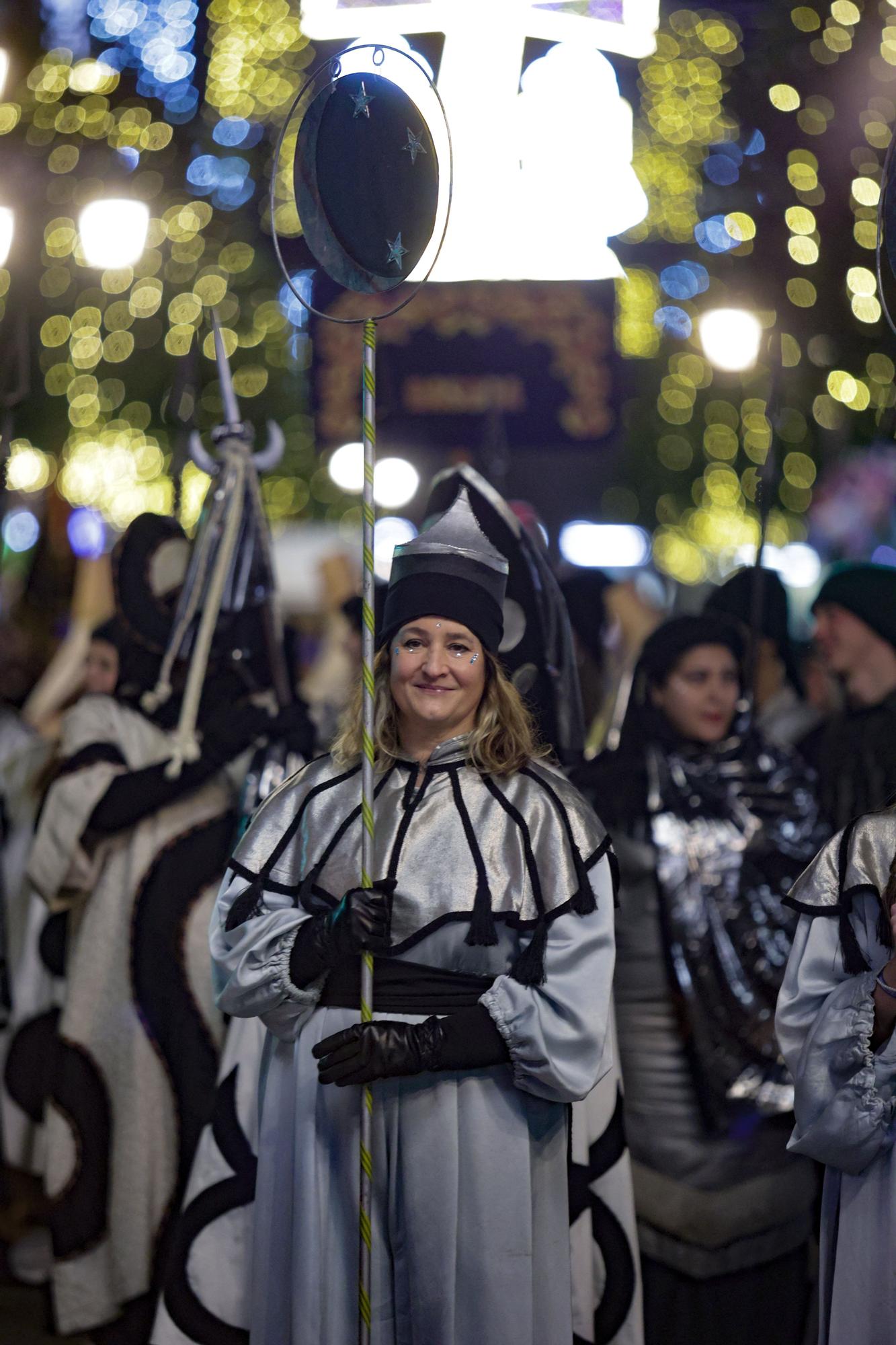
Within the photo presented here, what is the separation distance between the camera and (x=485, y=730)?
2.90m

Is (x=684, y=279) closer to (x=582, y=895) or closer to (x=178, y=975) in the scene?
(x=178, y=975)

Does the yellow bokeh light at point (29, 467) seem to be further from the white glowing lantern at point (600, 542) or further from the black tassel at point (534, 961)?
the black tassel at point (534, 961)

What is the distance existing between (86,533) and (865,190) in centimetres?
354

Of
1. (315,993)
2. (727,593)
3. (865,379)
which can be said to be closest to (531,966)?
(315,993)

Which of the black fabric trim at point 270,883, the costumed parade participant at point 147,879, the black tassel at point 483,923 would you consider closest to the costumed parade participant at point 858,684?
the costumed parade participant at point 147,879

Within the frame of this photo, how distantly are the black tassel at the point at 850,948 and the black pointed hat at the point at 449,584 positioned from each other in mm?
868

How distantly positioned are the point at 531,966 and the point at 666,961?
1.77 m

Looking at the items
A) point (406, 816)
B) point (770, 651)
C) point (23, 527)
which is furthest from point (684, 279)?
point (406, 816)

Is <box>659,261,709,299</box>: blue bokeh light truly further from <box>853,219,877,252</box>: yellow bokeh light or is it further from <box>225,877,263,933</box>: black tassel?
<box>225,877,263,933</box>: black tassel

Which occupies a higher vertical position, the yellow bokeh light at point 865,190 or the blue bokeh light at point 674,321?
the yellow bokeh light at point 865,190

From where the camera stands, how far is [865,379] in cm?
586

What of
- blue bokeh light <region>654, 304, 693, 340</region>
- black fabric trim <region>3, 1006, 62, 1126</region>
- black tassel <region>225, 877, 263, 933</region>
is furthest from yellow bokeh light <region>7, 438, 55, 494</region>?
black tassel <region>225, 877, 263, 933</region>

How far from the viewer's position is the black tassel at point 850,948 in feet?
8.78

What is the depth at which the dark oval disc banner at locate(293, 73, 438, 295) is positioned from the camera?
3.09m
